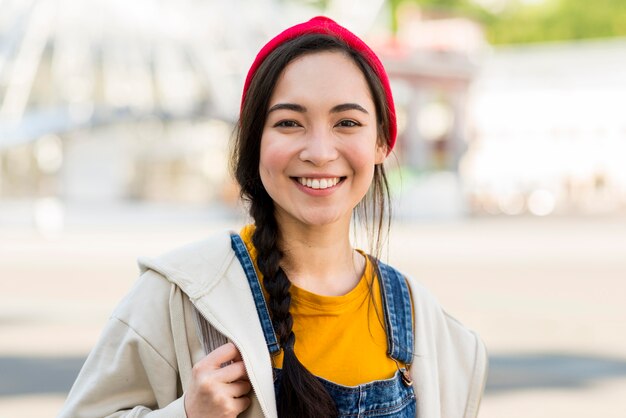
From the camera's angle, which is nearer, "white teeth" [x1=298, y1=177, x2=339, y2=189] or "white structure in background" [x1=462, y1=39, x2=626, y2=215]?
"white teeth" [x1=298, y1=177, x2=339, y2=189]

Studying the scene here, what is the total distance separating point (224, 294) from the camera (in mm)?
1829

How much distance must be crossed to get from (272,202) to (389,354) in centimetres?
40

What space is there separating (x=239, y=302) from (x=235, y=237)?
0.56ft

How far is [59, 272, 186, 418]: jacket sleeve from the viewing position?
70.8 inches

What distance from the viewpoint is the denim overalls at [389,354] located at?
1863mm

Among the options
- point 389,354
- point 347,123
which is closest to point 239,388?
point 389,354

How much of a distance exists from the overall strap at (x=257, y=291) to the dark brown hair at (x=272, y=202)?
2cm

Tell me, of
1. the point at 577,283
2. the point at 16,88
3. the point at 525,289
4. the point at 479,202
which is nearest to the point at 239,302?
the point at 525,289

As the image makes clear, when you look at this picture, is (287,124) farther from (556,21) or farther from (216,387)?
(556,21)

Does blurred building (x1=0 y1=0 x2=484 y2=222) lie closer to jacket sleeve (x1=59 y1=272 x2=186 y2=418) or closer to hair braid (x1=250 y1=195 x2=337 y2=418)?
hair braid (x1=250 y1=195 x2=337 y2=418)

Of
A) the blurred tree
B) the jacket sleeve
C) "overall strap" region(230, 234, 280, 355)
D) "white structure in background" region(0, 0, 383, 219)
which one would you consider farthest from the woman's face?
the blurred tree

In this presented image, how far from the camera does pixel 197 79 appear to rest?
34500mm

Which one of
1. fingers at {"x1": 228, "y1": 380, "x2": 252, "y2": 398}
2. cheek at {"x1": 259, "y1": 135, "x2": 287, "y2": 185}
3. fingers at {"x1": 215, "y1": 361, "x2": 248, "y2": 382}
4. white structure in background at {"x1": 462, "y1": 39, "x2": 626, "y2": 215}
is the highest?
white structure in background at {"x1": 462, "y1": 39, "x2": 626, "y2": 215}

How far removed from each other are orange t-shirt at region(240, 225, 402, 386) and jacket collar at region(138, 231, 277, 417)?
0.07 metres
